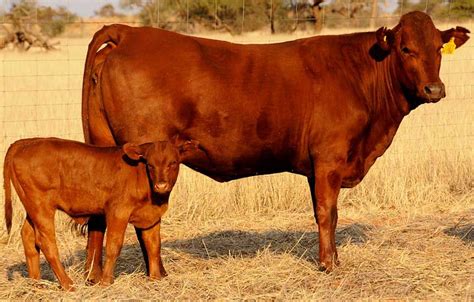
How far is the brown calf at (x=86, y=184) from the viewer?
19.8ft

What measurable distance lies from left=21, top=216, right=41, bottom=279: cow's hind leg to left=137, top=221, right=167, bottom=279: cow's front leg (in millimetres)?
843

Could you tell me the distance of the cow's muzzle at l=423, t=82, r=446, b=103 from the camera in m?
6.53

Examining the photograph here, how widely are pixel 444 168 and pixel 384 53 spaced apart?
413cm

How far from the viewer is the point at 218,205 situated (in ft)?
31.3

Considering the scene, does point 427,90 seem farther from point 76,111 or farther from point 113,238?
point 76,111

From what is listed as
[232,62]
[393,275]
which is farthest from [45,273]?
[393,275]

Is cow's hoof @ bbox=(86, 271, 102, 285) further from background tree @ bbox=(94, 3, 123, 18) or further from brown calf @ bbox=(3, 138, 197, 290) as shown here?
background tree @ bbox=(94, 3, 123, 18)

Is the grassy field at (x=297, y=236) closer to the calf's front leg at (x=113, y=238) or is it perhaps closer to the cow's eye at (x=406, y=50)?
the calf's front leg at (x=113, y=238)

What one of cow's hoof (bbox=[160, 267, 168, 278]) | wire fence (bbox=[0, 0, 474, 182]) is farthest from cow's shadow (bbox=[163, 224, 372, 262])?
wire fence (bbox=[0, 0, 474, 182])

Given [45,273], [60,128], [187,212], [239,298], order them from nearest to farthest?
[239,298], [45,273], [187,212], [60,128]

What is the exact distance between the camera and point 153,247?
6605 mm

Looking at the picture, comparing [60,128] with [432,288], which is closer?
[432,288]

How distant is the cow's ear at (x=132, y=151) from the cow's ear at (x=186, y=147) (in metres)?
0.30

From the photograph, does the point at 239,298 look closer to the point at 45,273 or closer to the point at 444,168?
the point at 45,273
